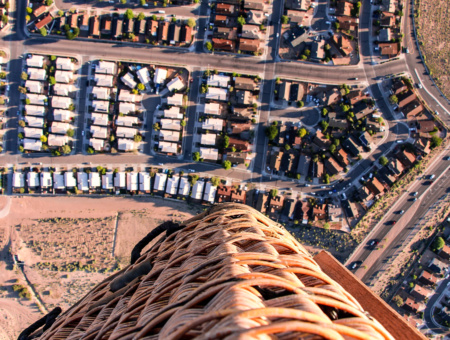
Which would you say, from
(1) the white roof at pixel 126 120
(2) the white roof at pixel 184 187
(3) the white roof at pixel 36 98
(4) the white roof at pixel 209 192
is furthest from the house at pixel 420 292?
(3) the white roof at pixel 36 98

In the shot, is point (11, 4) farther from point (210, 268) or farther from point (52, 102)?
point (210, 268)

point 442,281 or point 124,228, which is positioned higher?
point 124,228

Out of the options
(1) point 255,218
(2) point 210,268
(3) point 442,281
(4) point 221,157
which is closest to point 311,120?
(4) point 221,157

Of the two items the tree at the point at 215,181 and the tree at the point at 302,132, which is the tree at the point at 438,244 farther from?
the tree at the point at 215,181

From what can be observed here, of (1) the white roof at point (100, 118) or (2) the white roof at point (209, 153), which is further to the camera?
(1) the white roof at point (100, 118)

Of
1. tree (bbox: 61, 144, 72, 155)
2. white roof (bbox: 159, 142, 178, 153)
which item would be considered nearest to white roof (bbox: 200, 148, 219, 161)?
white roof (bbox: 159, 142, 178, 153)

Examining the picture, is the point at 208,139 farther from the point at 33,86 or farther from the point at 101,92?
the point at 33,86

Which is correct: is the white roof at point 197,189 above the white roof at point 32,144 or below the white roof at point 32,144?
below
